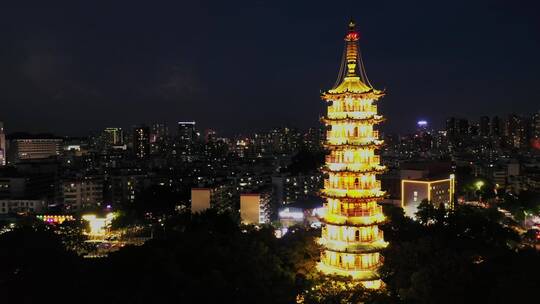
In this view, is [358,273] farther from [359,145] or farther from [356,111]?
[356,111]

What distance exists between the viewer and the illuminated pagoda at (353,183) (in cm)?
1633

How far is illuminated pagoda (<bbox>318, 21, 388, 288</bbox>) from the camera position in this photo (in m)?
16.3

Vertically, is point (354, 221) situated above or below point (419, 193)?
above

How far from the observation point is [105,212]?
3647cm

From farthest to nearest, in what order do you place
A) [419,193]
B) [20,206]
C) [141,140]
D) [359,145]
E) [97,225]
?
[141,140] → [20,206] → [419,193] → [97,225] → [359,145]

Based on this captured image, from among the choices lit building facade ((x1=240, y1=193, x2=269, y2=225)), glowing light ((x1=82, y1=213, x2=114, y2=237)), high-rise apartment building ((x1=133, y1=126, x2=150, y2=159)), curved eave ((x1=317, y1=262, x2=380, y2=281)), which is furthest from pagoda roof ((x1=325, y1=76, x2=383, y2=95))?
high-rise apartment building ((x1=133, y1=126, x2=150, y2=159))

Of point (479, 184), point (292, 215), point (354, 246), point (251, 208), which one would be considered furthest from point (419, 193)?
point (354, 246)

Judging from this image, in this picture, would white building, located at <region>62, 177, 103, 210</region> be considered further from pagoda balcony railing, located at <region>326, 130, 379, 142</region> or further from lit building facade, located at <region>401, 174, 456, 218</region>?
pagoda balcony railing, located at <region>326, 130, 379, 142</region>

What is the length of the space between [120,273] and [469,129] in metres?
107

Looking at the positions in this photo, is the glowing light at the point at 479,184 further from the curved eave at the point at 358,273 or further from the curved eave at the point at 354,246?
the curved eave at the point at 358,273

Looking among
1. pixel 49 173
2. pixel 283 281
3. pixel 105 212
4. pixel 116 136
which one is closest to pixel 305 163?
pixel 49 173

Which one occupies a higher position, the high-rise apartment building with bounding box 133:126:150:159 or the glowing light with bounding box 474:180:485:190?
the high-rise apartment building with bounding box 133:126:150:159

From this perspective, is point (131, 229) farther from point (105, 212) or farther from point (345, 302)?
point (345, 302)

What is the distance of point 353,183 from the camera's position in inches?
653
